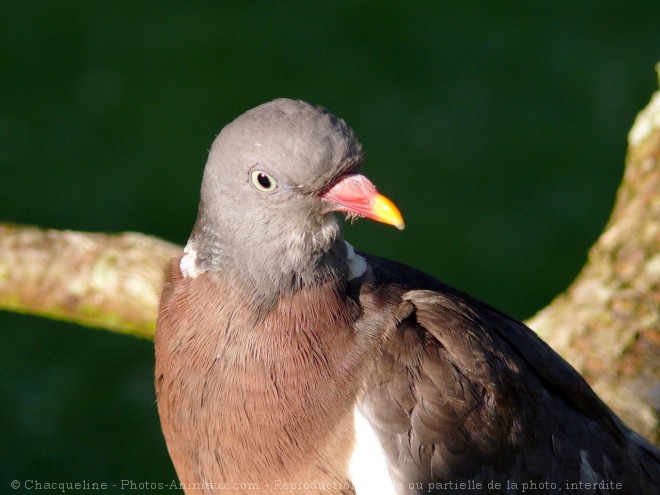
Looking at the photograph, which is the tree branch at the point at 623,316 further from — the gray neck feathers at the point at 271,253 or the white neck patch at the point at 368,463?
the gray neck feathers at the point at 271,253

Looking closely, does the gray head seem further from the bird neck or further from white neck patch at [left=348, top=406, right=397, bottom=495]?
white neck patch at [left=348, top=406, right=397, bottom=495]

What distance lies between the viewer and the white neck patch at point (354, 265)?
3.24 meters

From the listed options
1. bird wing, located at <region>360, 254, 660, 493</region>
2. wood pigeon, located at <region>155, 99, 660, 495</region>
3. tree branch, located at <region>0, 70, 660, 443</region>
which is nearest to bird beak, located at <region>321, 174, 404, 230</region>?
wood pigeon, located at <region>155, 99, 660, 495</region>

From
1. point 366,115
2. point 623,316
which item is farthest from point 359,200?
point 366,115

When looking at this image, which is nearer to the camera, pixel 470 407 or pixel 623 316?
pixel 470 407

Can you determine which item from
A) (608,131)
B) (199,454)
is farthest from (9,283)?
(608,131)

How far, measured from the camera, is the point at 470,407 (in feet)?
10.2

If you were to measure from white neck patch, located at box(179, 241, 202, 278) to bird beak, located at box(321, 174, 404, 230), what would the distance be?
481 millimetres

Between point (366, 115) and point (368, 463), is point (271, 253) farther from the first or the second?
point (366, 115)

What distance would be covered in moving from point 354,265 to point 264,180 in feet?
1.50

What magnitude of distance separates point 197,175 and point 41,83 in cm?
148

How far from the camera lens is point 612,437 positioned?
11.6ft

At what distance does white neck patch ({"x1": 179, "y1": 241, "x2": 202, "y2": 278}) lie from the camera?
322 centimetres

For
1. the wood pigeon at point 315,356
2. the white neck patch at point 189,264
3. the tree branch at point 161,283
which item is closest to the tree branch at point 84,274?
the tree branch at point 161,283
